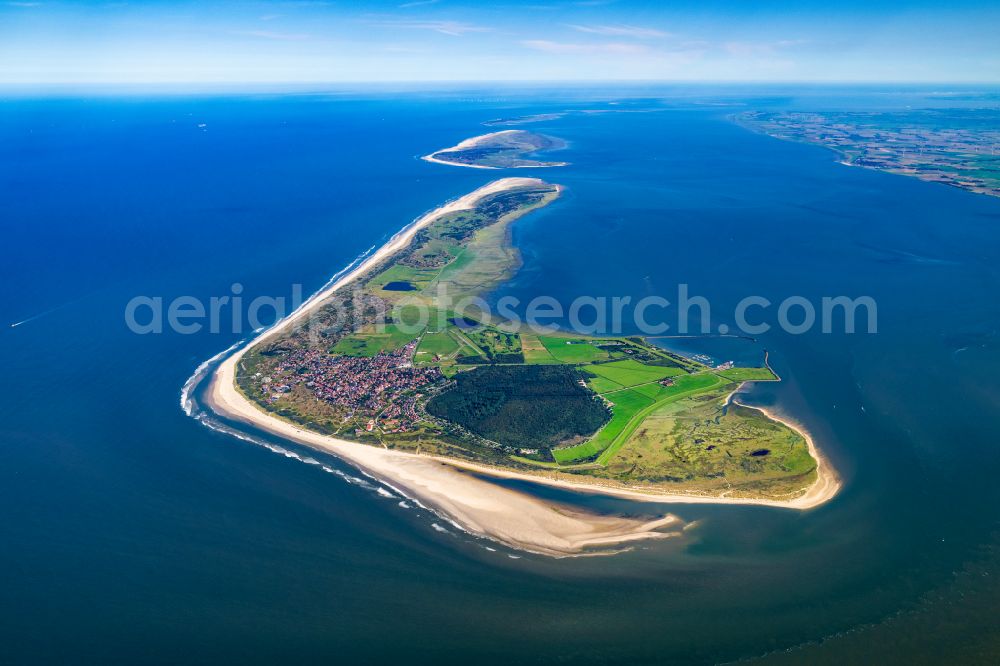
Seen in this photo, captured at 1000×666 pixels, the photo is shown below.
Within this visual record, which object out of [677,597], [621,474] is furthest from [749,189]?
[677,597]

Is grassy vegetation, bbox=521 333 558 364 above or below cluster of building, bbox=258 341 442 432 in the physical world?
above

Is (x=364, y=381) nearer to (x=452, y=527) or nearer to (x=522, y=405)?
(x=522, y=405)

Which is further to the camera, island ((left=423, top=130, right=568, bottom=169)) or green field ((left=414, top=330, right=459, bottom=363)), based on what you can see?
island ((left=423, top=130, right=568, bottom=169))

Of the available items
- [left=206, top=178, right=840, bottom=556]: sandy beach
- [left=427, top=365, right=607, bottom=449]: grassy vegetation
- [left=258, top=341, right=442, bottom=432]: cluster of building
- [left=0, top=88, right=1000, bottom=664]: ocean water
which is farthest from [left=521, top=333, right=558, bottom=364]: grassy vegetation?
[left=206, top=178, right=840, bottom=556]: sandy beach

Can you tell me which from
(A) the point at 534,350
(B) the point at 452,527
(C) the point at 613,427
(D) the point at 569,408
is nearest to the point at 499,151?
(A) the point at 534,350

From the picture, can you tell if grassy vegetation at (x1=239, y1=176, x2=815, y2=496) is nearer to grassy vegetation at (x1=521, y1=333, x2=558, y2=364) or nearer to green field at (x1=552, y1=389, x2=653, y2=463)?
green field at (x1=552, y1=389, x2=653, y2=463)

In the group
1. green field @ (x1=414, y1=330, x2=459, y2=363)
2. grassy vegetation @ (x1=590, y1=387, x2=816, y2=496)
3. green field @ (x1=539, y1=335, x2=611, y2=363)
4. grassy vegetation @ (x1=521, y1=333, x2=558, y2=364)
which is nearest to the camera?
grassy vegetation @ (x1=590, y1=387, x2=816, y2=496)
